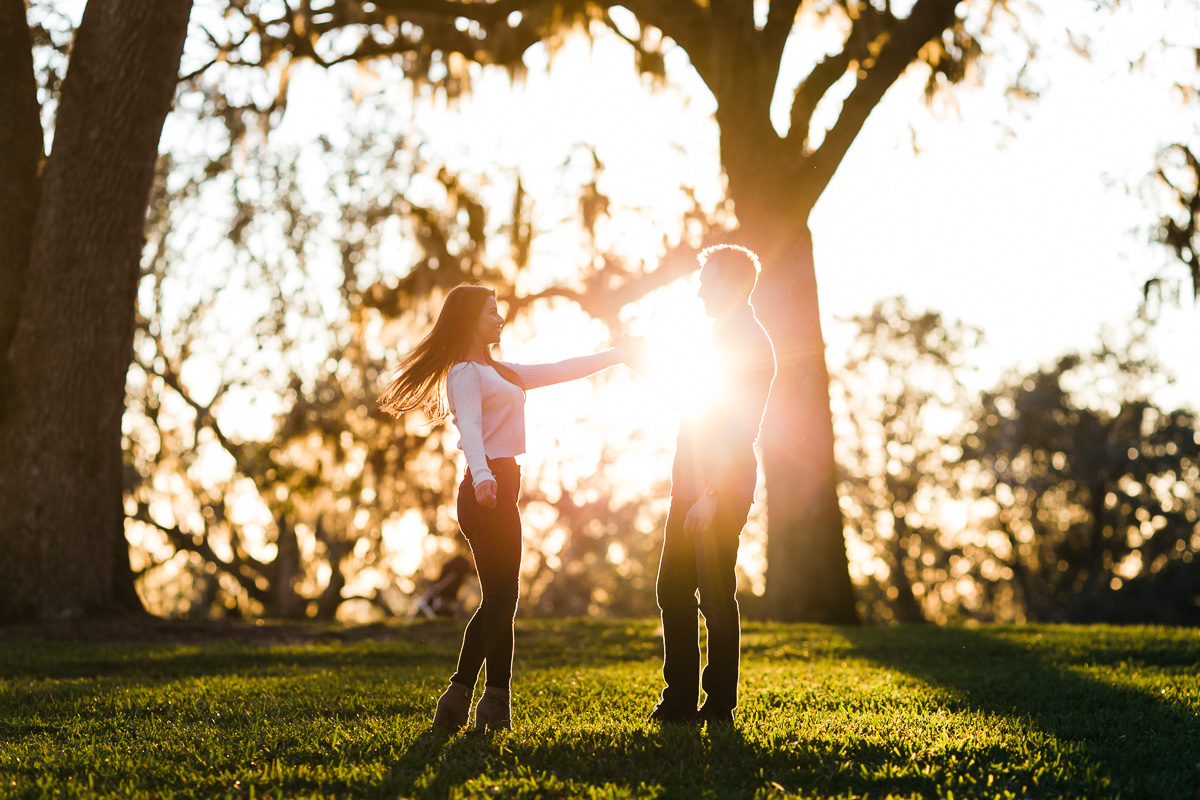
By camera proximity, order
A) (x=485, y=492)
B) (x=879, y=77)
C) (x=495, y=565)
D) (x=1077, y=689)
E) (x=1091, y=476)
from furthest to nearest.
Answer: (x=1091, y=476) < (x=879, y=77) < (x=1077, y=689) < (x=495, y=565) < (x=485, y=492)

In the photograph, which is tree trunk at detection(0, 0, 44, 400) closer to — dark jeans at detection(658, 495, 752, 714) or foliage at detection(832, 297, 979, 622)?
dark jeans at detection(658, 495, 752, 714)

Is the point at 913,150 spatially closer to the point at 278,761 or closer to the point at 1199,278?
the point at 1199,278

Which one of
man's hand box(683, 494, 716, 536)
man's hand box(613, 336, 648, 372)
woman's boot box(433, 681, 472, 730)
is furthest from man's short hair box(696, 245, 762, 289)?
woman's boot box(433, 681, 472, 730)

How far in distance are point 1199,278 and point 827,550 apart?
23.7ft

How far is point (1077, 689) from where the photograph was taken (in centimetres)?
626

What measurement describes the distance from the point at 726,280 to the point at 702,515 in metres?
1.19

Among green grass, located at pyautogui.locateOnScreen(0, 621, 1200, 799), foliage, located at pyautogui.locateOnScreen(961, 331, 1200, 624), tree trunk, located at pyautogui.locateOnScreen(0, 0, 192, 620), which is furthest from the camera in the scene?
foliage, located at pyautogui.locateOnScreen(961, 331, 1200, 624)

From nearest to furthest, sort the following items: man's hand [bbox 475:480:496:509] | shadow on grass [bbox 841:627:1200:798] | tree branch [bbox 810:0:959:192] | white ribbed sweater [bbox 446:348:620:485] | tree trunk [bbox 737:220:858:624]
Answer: shadow on grass [bbox 841:627:1200:798], man's hand [bbox 475:480:496:509], white ribbed sweater [bbox 446:348:620:485], tree branch [bbox 810:0:959:192], tree trunk [bbox 737:220:858:624]

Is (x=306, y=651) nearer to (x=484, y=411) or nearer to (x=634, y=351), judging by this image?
(x=484, y=411)

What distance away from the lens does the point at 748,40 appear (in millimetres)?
12414

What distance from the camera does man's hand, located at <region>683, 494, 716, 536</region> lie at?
15.8 feet

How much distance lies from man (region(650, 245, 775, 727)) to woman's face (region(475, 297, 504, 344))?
1051 millimetres

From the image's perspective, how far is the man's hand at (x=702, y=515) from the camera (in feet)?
15.8

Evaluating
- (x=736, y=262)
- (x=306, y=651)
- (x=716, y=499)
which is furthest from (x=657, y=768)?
(x=306, y=651)
